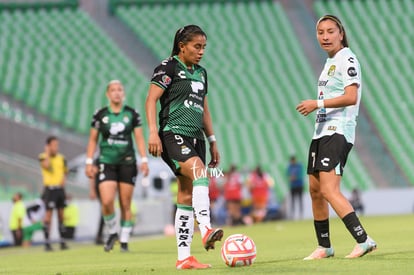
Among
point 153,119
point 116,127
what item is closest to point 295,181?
point 116,127

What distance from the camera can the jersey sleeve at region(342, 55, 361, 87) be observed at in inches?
364

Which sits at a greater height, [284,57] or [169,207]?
[284,57]

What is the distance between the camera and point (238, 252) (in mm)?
8953

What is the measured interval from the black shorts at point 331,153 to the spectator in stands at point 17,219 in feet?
43.5

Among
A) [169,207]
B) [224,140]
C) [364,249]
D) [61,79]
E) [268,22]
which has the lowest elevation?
[364,249]

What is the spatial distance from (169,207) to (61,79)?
31.5ft

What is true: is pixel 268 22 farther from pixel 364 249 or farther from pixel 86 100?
pixel 364 249

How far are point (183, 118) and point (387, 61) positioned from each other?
29498 mm

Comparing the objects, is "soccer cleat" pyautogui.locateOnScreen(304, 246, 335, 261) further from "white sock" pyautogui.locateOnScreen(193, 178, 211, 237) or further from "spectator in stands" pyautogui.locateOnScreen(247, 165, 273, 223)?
"spectator in stands" pyautogui.locateOnScreen(247, 165, 273, 223)

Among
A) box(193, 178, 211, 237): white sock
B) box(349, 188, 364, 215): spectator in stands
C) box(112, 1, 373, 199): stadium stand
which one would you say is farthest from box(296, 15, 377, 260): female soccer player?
box(112, 1, 373, 199): stadium stand

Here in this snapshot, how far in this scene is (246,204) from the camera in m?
31.3

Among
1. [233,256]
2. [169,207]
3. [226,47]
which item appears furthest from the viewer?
[226,47]

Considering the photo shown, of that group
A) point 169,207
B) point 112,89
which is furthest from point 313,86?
point 112,89

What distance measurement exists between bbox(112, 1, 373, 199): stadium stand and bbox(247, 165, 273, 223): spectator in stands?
2.36 metres
